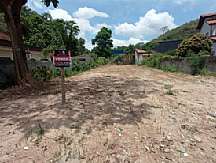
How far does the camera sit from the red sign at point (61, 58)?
5.62m

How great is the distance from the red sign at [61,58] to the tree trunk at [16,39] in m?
4.36

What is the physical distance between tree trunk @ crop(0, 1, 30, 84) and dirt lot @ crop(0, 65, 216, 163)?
265 cm

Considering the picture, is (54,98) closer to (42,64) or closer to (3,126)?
(3,126)

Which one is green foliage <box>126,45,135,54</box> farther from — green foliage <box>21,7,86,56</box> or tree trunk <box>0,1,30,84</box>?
tree trunk <box>0,1,30,84</box>

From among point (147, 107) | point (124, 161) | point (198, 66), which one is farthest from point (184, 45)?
point (124, 161)

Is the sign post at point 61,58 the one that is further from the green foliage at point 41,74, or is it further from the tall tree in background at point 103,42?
the tall tree in background at point 103,42

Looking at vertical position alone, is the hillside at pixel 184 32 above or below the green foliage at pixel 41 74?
above

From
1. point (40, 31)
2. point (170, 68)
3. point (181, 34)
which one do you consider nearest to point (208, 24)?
point (170, 68)

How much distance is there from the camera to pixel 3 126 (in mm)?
4930

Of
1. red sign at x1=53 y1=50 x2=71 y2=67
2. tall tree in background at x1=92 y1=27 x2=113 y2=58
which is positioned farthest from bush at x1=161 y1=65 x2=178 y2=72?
tall tree in background at x1=92 y1=27 x2=113 y2=58

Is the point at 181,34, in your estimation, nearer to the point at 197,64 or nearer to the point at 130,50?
the point at 130,50

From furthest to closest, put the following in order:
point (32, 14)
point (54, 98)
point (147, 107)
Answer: point (32, 14) → point (54, 98) → point (147, 107)

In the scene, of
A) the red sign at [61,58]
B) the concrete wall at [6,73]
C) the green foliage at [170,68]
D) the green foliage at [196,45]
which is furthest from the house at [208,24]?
the red sign at [61,58]

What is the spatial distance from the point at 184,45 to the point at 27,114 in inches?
646
